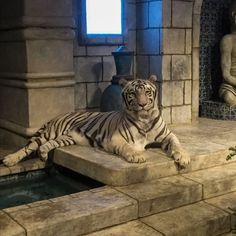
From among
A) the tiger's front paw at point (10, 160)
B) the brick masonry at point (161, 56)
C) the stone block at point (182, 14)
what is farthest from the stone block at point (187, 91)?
the tiger's front paw at point (10, 160)

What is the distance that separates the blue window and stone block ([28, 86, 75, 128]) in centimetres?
92

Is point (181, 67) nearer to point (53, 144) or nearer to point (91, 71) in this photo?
point (91, 71)

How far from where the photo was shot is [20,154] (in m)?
4.14

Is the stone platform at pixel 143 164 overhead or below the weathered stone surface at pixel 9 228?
overhead

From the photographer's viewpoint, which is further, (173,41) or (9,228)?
(173,41)

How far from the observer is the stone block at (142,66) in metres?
5.66

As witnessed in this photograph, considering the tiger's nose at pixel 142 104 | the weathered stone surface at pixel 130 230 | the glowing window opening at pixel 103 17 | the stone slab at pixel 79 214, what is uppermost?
the glowing window opening at pixel 103 17

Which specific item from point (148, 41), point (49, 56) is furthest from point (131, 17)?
point (49, 56)

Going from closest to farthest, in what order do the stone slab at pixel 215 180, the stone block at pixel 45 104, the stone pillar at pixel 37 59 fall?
the stone slab at pixel 215 180, the stone pillar at pixel 37 59, the stone block at pixel 45 104

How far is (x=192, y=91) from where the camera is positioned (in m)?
5.79

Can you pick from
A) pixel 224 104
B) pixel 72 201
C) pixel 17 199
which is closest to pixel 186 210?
pixel 72 201

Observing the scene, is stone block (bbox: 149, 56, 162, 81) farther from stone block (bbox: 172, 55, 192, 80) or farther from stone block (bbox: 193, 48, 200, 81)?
stone block (bbox: 193, 48, 200, 81)

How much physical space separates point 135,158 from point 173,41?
2.26 meters

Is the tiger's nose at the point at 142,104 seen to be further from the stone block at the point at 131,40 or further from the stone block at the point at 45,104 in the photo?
the stone block at the point at 131,40
